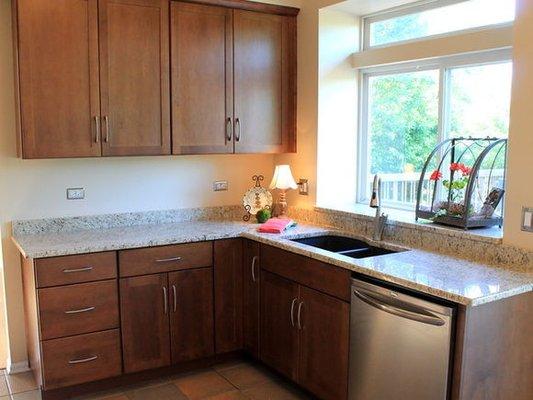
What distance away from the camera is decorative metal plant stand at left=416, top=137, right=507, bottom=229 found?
112 inches

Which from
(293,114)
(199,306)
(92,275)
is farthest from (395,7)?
(92,275)

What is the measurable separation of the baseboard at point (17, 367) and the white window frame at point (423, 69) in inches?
95.6

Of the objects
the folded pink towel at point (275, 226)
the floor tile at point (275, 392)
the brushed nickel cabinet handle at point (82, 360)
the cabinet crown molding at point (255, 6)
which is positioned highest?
the cabinet crown molding at point (255, 6)

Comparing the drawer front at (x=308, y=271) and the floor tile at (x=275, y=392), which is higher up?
the drawer front at (x=308, y=271)

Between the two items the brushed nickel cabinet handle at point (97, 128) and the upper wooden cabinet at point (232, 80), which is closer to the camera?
the brushed nickel cabinet handle at point (97, 128)

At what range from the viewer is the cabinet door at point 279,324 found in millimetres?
3127

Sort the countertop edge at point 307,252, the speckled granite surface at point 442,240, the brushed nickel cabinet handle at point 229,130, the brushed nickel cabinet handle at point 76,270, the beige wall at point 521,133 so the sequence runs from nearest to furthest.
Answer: the countertop edge at point 307,252 < the beige wall at point 521,133 < the speckled granite surface at point 442,240 < the brushed nickel cabinet handle at point 76,270 < the brushed nickel cabinet handle at point 229,130

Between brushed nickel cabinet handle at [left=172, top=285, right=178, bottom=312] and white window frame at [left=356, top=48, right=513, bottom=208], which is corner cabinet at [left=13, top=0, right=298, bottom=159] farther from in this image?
brushed nickel cabinet handle at [left=172, top=285, right=178, bottom=312]

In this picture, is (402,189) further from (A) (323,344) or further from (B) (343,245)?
(A) (323,344)

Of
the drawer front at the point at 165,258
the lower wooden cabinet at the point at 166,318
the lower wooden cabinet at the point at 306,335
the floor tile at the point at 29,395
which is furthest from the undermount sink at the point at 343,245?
the floor tile at the point at 29,395

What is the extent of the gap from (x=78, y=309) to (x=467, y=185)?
214 cm

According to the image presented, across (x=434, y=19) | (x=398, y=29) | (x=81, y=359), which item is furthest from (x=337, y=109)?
(x=81, y=359)

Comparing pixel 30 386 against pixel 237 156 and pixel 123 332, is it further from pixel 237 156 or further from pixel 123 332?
pixel 237 156

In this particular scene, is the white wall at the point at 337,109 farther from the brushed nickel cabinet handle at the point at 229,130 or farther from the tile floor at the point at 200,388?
the tile floor at the point at 200,388
